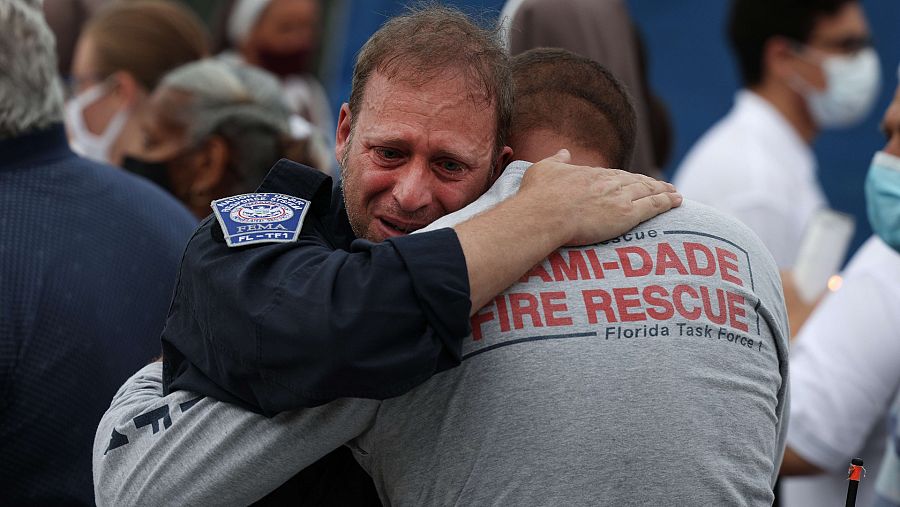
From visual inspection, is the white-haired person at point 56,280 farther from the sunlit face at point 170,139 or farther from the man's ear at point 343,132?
the sunlit face at point 170,139

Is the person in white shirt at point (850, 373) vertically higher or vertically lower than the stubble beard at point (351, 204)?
lower

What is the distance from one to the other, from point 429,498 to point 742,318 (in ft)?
1.87

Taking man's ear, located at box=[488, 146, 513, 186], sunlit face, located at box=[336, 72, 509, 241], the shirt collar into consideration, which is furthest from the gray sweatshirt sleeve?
the shirt collar

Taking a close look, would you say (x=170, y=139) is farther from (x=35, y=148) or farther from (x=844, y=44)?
(x=844, y=44)

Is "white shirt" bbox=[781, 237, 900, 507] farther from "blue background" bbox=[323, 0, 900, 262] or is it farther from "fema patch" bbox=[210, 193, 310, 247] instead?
"blue background" bbox=[323, 0, 900, 262]

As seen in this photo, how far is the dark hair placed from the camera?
5445 millimetres

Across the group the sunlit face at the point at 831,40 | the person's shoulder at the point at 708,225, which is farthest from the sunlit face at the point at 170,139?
the sunlit face at the point at 831,40

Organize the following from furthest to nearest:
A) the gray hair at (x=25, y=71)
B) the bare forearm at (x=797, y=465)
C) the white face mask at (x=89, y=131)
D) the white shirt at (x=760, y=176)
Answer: the white shirt at (x=760, y=176) → the white face mask at (x=89, y=131) → the bare forearm at (x=797, y=465) → the gray hair at (x=25, y=71)

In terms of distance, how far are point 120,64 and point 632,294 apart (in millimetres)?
3284

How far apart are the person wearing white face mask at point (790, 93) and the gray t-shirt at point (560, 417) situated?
3.23 metres

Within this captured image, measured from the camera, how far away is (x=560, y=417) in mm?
1860

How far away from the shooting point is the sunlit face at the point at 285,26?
643 centimetres

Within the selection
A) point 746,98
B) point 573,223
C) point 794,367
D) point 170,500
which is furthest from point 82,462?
point 746,98

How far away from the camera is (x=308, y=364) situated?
1.79 meters
